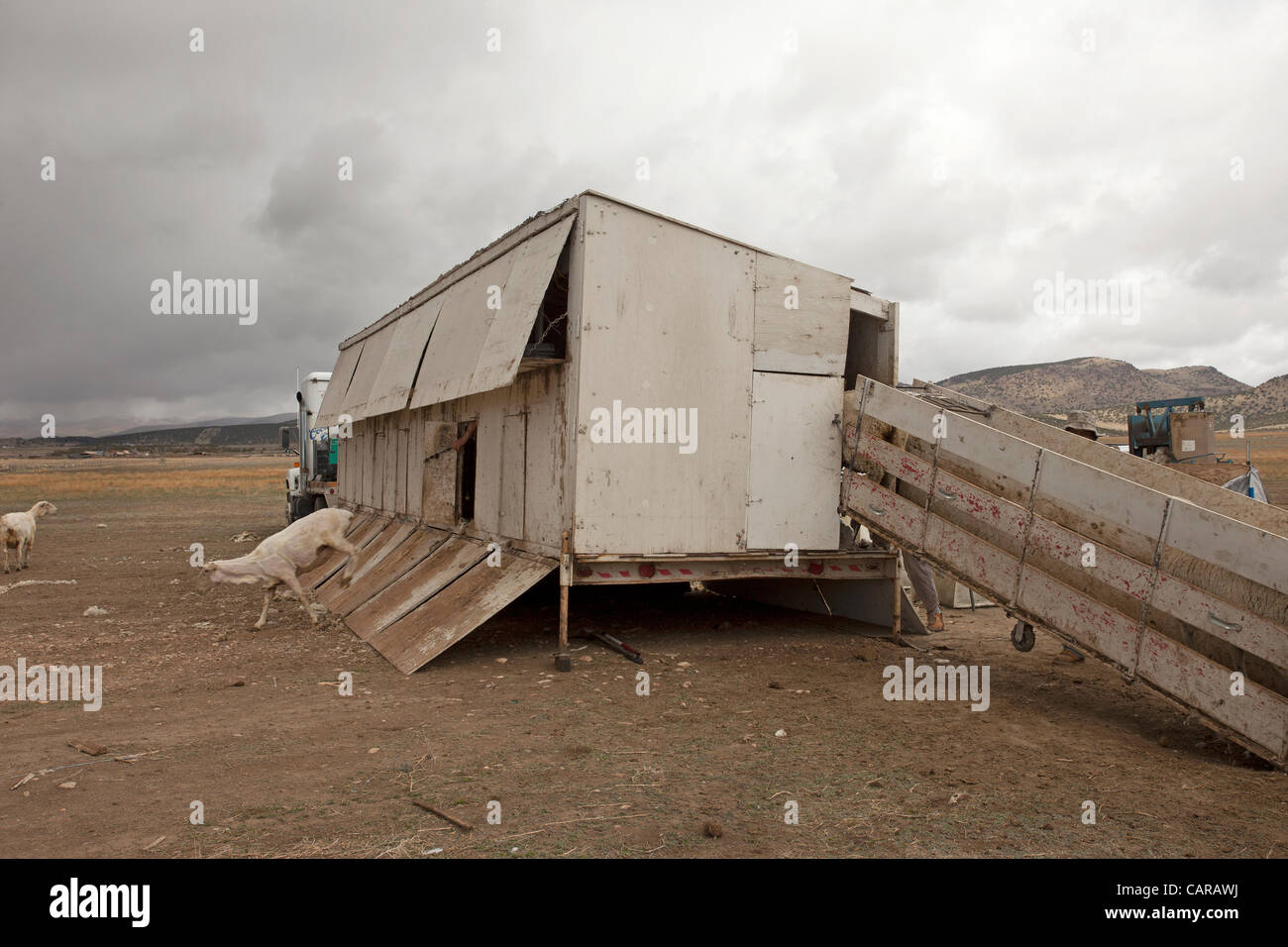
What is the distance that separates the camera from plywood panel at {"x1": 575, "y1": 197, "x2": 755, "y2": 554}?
26.2 ft

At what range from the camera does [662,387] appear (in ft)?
27.1

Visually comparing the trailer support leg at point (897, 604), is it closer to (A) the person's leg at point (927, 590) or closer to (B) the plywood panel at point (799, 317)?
(A) the person's leg at point (927, 590)

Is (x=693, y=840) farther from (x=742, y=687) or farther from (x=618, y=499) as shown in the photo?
(x=618, y=499)

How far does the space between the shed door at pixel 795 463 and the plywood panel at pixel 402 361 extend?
17.9 ft

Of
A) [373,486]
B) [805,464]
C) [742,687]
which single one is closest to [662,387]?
[805,464]

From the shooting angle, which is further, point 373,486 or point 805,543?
point 373,486

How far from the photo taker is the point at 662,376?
827cm

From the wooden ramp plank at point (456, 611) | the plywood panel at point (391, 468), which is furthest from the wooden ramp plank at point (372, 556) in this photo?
the wooden ramp plank at point (456, 611)

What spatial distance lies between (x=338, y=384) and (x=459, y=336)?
10682mm

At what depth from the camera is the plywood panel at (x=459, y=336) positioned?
9.33m

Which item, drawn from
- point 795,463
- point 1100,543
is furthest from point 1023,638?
point 795,463

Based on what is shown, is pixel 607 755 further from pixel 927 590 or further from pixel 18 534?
pixel 18 534

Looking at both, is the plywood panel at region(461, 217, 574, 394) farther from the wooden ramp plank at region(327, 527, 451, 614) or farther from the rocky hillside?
the rocky hillside
